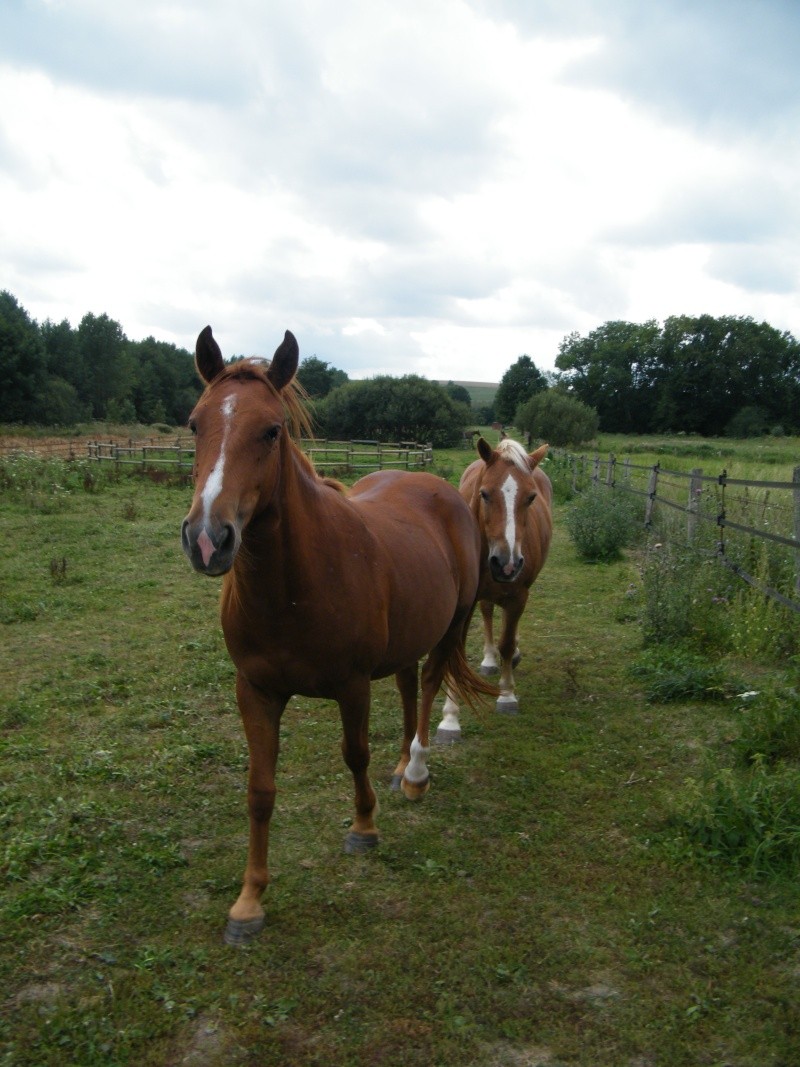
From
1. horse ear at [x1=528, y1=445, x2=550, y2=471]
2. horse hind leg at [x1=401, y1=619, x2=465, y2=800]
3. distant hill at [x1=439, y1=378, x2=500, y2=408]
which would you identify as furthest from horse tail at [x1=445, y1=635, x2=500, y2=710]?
distant hill at [x1=439, y1=378, x2=500, y2=408]

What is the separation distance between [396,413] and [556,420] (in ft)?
30.3

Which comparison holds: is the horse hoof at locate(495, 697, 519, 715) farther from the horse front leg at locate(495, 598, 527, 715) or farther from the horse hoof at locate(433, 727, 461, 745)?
the horse hoof at locate(433, 727, 461, 745)

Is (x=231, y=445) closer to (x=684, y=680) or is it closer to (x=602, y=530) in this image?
(x=684, y=680)

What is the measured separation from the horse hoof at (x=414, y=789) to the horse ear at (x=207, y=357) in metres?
2.41

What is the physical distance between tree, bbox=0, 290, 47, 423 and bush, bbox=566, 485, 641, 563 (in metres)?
42.6

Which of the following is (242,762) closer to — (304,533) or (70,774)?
(70,774)

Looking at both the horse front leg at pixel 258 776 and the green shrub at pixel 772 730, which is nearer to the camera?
the horse front leg at pixel 258 776

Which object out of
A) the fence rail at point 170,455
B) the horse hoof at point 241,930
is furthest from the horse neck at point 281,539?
the fence rail at point 170,455

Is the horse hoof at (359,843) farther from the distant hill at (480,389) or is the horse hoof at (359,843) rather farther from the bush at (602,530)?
the distant hill at (480,389)

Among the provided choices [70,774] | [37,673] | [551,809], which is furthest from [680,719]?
[37,673]

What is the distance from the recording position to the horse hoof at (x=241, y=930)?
2680mm

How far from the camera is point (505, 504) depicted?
4.57 meters

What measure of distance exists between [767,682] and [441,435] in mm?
38713

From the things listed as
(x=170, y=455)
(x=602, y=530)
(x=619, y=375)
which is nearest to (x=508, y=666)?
(x=602, y=530)
